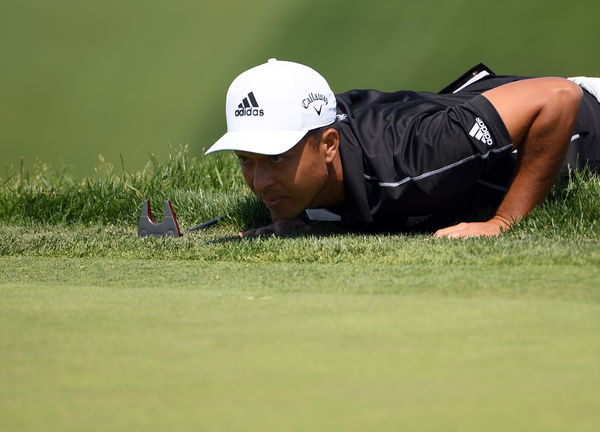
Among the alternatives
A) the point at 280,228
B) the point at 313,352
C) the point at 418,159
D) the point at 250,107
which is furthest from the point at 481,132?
the point at 313,352

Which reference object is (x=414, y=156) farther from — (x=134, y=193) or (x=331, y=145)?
(x=134, y=193)

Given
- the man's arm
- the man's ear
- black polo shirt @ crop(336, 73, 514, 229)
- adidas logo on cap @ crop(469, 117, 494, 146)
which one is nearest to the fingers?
the man's arm

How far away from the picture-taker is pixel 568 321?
1.94 m

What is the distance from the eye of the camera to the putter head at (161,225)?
163 inches

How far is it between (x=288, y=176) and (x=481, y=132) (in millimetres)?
739

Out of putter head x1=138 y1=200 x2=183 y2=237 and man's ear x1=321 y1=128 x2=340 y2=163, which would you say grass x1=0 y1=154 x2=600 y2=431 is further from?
putter head x1=138 y1=200 x2=183 y2=237

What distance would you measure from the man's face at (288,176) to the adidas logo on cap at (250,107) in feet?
0.50

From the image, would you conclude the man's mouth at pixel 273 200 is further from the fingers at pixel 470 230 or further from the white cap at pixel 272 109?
the fingers at pixel 470 230

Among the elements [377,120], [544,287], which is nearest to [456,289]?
[544,287]

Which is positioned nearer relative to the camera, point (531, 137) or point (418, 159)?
point (418, 159)

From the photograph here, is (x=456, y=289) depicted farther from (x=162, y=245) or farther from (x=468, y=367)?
(x=162, y=245)

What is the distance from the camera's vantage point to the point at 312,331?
1.93 m

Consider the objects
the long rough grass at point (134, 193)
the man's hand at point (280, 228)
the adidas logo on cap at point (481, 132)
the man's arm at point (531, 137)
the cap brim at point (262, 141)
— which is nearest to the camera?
the cap brim at point (262, 141)

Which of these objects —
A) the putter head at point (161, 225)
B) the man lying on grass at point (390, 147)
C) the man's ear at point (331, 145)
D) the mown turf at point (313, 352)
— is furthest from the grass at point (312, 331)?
the putter head at point (161, 225)
